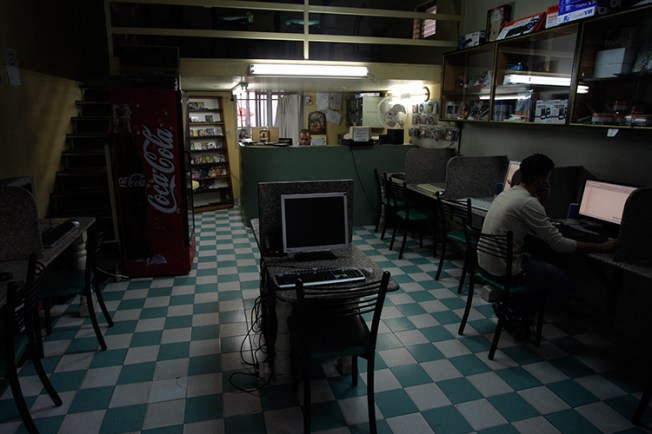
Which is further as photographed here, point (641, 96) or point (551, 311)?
point (551, 311)

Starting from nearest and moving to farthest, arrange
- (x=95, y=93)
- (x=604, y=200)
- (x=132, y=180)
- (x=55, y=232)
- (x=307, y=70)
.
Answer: (x=55, y=232) < (x=604, y=200) < (x=132, y=180) < (x=307, y=70) < (x=95, y=93)

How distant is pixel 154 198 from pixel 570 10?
385 cm

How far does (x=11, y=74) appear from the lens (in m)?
3.77

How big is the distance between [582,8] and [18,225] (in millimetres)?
4103

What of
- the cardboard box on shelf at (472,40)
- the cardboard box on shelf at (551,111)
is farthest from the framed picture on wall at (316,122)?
the cardboard box on shelf at (551,111)

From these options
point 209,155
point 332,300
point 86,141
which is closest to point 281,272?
point 332,300

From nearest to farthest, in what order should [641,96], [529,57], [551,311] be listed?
[641,96] < [551,311] < [529,57]

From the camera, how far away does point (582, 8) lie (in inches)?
121

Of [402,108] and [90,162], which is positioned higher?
[402,108]

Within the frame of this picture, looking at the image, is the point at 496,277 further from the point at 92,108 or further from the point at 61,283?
the point at 92,108

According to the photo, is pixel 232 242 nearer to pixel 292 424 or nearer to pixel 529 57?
pixel 292 424

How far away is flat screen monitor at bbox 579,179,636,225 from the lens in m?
3.11

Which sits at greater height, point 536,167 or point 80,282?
point 536,167

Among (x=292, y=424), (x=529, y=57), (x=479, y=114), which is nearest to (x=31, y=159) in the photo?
(x=292, y=424)
